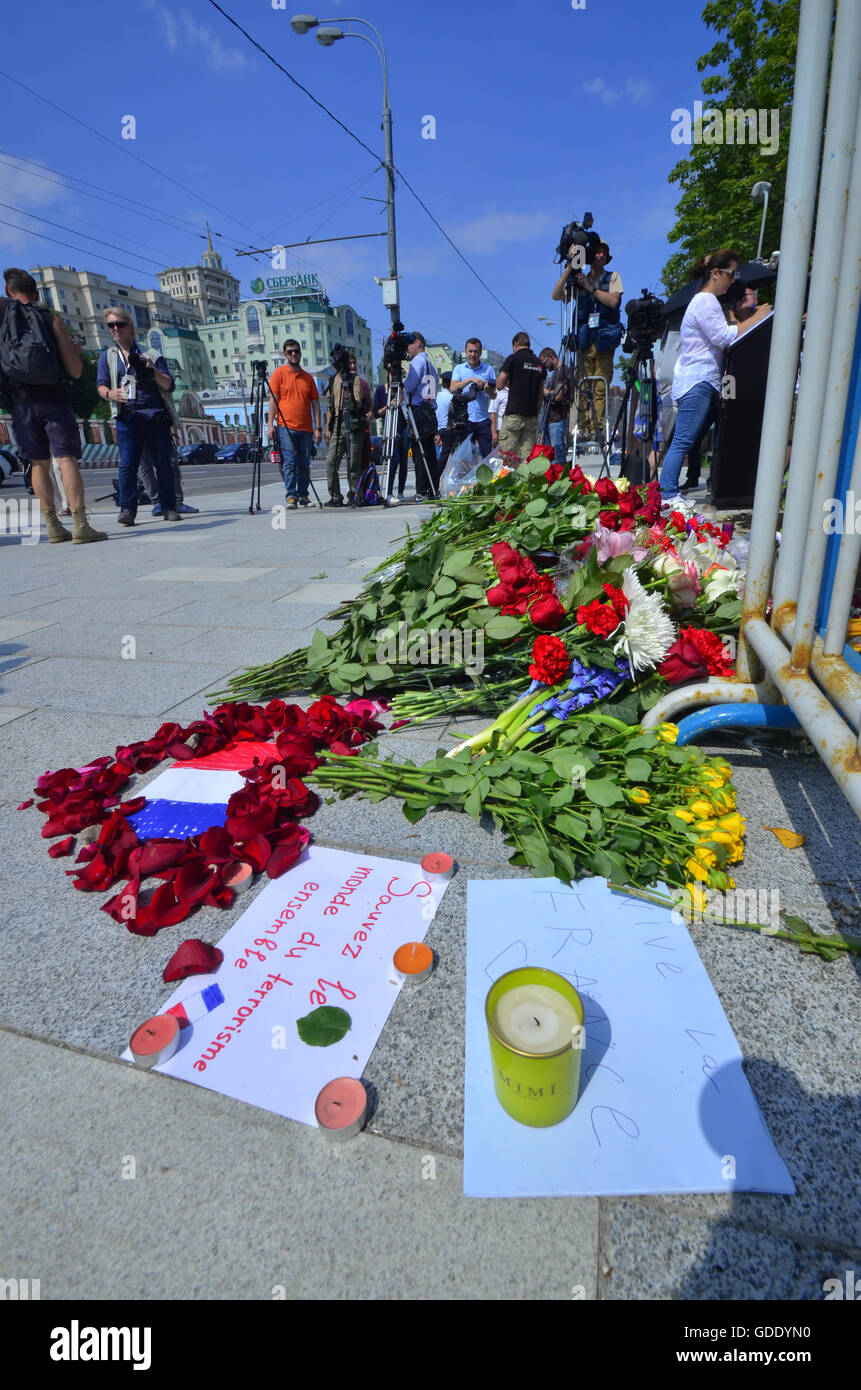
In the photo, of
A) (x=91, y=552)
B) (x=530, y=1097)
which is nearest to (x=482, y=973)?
(x=530, y=1097)

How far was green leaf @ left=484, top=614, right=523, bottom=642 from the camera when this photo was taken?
7.66ft

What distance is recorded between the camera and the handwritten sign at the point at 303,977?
1.25m

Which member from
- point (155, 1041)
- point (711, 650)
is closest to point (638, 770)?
point (711, 650)

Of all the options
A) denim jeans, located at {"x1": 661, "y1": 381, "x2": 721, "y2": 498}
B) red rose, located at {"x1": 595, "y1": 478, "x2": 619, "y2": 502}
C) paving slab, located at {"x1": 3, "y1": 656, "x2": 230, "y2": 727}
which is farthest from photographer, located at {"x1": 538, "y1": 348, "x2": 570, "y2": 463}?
paving slab, located at {"x1": 3, "y1": 656, "x2": 230, "y2": 727}

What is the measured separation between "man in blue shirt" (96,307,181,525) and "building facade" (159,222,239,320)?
117 metres

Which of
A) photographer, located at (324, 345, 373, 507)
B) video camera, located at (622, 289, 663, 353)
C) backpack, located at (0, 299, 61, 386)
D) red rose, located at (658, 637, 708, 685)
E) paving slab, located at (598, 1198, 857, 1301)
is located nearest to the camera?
paving slab, located at (598, 1198, 857, 1301)

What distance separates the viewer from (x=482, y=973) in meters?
1.44

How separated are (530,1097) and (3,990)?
1.15m

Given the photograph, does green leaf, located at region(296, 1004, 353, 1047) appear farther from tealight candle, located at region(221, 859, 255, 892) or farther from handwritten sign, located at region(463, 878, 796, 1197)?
tealight candle, located at region(221, 859, 255, 892)

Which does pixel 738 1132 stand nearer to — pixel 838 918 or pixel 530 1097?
pixel 530 1097

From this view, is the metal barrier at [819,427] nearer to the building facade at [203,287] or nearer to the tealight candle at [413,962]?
the tealight candle at [413,962]

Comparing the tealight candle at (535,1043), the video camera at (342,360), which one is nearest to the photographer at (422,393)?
the video camera at (342,360)

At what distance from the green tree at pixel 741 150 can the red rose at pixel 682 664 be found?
1824 cm

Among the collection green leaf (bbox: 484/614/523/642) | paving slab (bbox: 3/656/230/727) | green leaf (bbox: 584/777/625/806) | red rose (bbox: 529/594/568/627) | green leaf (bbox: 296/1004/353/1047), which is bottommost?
green leaf (bbox: 296/1004/353/1047)
